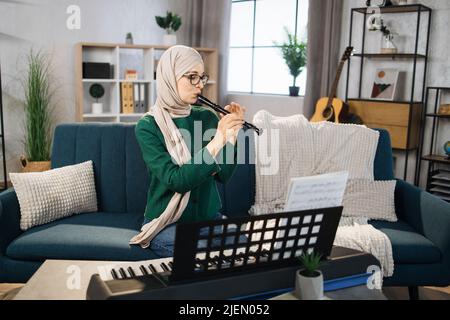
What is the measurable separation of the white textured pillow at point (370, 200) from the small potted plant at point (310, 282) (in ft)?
4.66

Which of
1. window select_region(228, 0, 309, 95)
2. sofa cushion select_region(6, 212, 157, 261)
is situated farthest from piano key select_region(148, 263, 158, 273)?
window select_region(228, 0, 309, 95)

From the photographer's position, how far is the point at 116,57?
194 inches

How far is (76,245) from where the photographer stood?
7.04 ft

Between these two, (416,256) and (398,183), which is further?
(398,183)

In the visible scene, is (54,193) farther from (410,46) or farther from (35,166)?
(410,46)

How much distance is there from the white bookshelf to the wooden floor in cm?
244

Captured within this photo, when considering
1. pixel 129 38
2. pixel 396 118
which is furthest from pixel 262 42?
pixel 396 118

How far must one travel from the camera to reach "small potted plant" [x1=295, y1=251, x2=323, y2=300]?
45.6 inches

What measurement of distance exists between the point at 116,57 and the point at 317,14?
6.51 feet

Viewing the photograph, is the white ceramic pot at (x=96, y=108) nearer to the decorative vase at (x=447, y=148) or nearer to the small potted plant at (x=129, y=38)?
the small potted plant at (x=129, y=38)

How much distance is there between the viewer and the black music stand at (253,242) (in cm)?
109

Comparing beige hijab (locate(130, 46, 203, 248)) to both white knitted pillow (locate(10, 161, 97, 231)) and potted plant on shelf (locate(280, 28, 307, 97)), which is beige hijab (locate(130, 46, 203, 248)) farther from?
potted plant on shelf (locate(280, 28, 307, 97))
